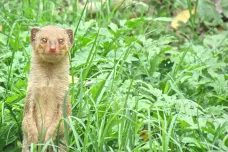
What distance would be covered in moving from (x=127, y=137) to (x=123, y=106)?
31 centimetres

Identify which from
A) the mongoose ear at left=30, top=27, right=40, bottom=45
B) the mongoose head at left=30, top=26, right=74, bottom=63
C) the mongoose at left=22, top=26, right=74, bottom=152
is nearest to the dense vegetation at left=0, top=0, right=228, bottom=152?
the mongoose at left=22, top=26, right=74, bottom=152

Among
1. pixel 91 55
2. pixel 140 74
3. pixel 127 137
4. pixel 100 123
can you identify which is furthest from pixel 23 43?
pixel 127 137

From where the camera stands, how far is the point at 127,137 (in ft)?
13.9

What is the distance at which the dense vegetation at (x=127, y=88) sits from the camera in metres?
4.36

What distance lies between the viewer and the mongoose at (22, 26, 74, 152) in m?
4.27

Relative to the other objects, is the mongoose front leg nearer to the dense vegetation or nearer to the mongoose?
the mongoose

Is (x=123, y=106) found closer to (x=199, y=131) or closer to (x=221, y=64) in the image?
(x=199, y=131)

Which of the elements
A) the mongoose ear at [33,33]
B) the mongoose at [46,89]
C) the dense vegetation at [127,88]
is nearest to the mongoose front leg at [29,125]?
the mongoose at [46,89]

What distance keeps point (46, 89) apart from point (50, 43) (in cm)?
30

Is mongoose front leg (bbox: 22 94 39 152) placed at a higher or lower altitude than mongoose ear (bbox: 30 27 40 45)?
lower

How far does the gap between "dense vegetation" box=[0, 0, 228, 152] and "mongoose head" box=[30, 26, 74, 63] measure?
12.9 inches

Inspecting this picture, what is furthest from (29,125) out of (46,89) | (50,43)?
(50,43)

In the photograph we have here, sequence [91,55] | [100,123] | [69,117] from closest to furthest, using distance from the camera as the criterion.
Answer: [69,117]
[100,123]
[91,55]

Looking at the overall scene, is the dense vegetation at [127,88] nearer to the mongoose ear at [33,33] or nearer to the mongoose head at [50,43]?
the mongoose head at [50,43]
